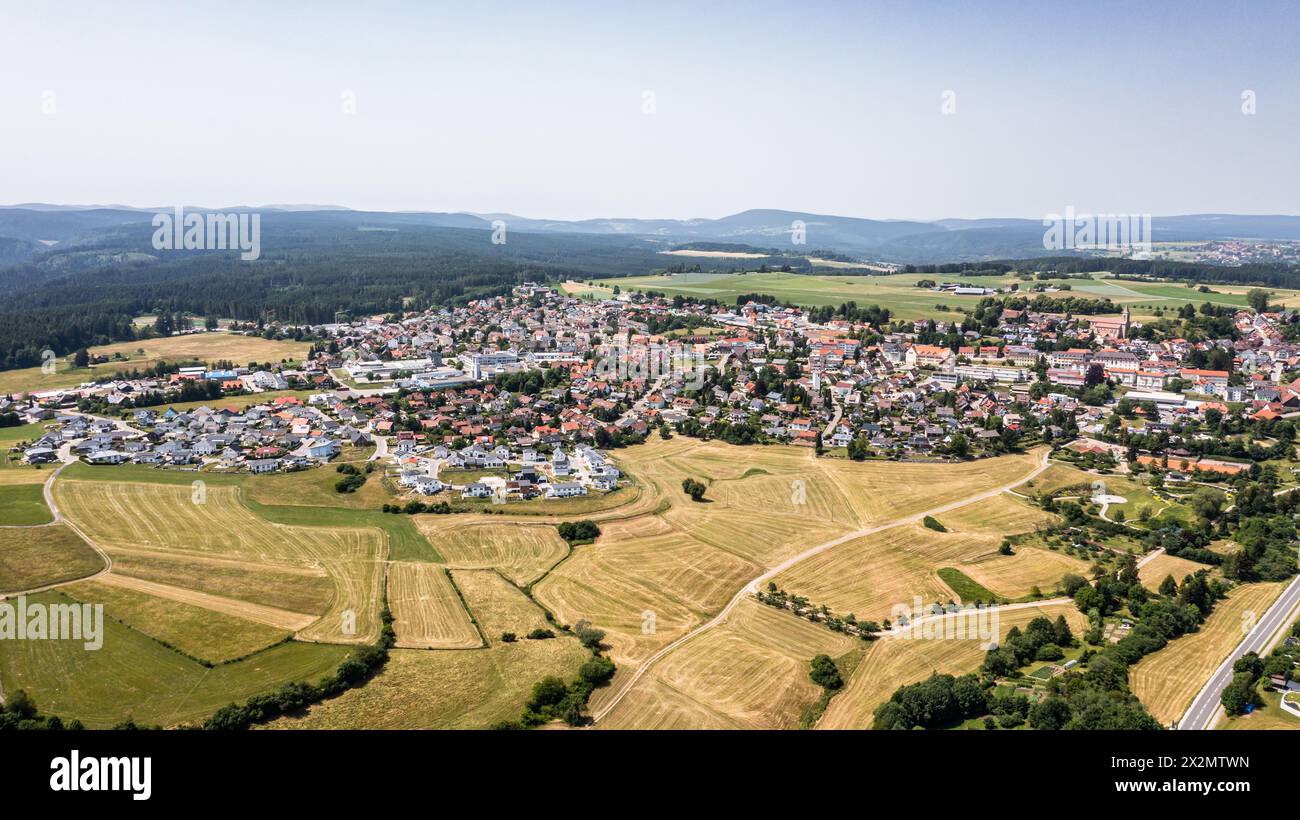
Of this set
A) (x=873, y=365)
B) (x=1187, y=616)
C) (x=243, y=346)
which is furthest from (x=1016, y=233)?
(x=1187, y=616)

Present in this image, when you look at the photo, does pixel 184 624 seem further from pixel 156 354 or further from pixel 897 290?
pixel 897 290

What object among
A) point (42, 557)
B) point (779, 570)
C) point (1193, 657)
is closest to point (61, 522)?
point (42, 557)

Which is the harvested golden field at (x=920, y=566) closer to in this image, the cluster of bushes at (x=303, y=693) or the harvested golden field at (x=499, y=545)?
the harvested golden field at (x=499, y=545)

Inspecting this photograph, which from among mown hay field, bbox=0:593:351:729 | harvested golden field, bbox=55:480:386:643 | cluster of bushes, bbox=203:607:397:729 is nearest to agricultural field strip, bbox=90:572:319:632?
harvested golden field, bbox=55:480:386:643

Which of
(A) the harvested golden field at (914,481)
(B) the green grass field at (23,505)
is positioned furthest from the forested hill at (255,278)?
(A) the harvested golden field at (914,481)

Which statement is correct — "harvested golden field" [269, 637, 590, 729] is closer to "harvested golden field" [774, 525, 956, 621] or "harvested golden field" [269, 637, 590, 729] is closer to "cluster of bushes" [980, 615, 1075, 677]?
"harvested golden field" [774, 525, 956, 621]
